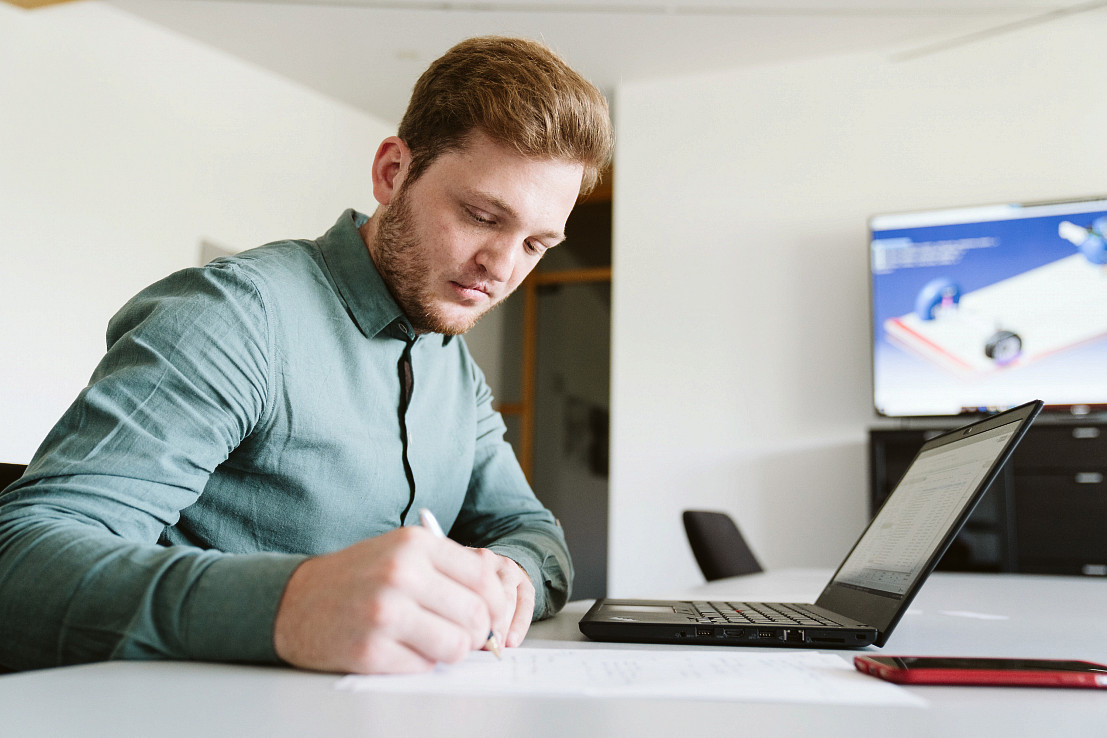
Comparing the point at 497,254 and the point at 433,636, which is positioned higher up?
the point at 497,254

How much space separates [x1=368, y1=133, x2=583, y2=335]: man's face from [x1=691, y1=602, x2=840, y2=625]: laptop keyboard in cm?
53

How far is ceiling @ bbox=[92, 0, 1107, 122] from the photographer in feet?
12.2

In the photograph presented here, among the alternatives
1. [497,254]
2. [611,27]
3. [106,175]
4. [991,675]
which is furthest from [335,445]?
[611,27]

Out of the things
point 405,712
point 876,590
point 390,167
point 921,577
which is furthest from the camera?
point 390,167

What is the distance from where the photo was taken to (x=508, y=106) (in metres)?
1.16

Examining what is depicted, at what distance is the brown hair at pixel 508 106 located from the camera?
1.16 m

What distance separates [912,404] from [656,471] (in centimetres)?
120

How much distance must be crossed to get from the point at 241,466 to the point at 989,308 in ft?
10.9

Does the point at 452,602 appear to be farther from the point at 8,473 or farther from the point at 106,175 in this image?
the point at 106,175

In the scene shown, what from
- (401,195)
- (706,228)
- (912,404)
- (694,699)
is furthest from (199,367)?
(706,228)

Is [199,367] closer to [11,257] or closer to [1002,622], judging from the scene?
[1002,622]

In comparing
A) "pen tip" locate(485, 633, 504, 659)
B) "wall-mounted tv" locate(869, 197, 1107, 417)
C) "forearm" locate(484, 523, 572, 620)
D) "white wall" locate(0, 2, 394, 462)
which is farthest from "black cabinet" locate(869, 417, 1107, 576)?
"white wall" locate(0, 2, 394, 462)

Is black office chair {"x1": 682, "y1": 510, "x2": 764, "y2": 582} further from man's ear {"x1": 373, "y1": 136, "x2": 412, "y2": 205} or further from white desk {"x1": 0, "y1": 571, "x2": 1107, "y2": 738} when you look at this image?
white desk {"x1": 0, "y1": 571, "x2": 1107, "y2": 738}

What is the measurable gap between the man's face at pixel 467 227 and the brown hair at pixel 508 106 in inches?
0.8
